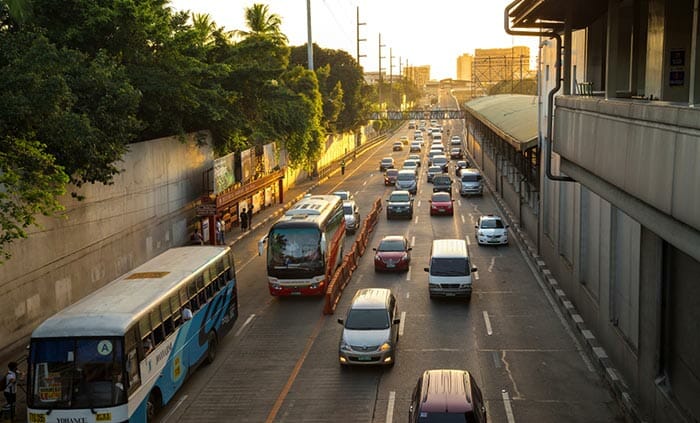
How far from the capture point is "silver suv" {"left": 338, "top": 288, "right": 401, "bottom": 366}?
64.0 feet

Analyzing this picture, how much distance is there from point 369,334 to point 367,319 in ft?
1.94

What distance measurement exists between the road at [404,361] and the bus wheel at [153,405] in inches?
31.0

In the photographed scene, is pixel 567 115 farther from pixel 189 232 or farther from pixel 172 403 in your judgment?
pixel 189 232

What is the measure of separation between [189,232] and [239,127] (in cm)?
701

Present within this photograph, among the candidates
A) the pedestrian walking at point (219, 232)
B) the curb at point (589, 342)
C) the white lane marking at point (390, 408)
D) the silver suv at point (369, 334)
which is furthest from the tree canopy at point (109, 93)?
the curb at point (589, 342)

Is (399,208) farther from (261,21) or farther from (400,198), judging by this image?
(261,21)

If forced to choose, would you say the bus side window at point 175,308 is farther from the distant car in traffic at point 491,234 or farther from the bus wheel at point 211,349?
the distant car in traffic at point 491,234

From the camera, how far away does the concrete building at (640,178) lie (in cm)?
1030

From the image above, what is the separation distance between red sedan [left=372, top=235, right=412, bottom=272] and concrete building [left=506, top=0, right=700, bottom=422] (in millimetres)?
10369

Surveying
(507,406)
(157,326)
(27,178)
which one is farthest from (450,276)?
(27,178)

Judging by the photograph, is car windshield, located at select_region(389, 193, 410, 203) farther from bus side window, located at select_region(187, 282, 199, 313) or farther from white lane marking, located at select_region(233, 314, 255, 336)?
bus side window, located at select_region(187, 282, 199, 313)

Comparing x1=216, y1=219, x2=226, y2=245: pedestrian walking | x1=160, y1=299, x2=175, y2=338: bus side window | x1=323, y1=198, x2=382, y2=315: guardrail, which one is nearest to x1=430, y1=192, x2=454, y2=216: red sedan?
x1=323, y1=198, x2=382, y2=315: guardrail

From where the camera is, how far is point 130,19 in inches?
1275

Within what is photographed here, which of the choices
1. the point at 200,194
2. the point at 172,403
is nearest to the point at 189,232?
the point at 200,194
